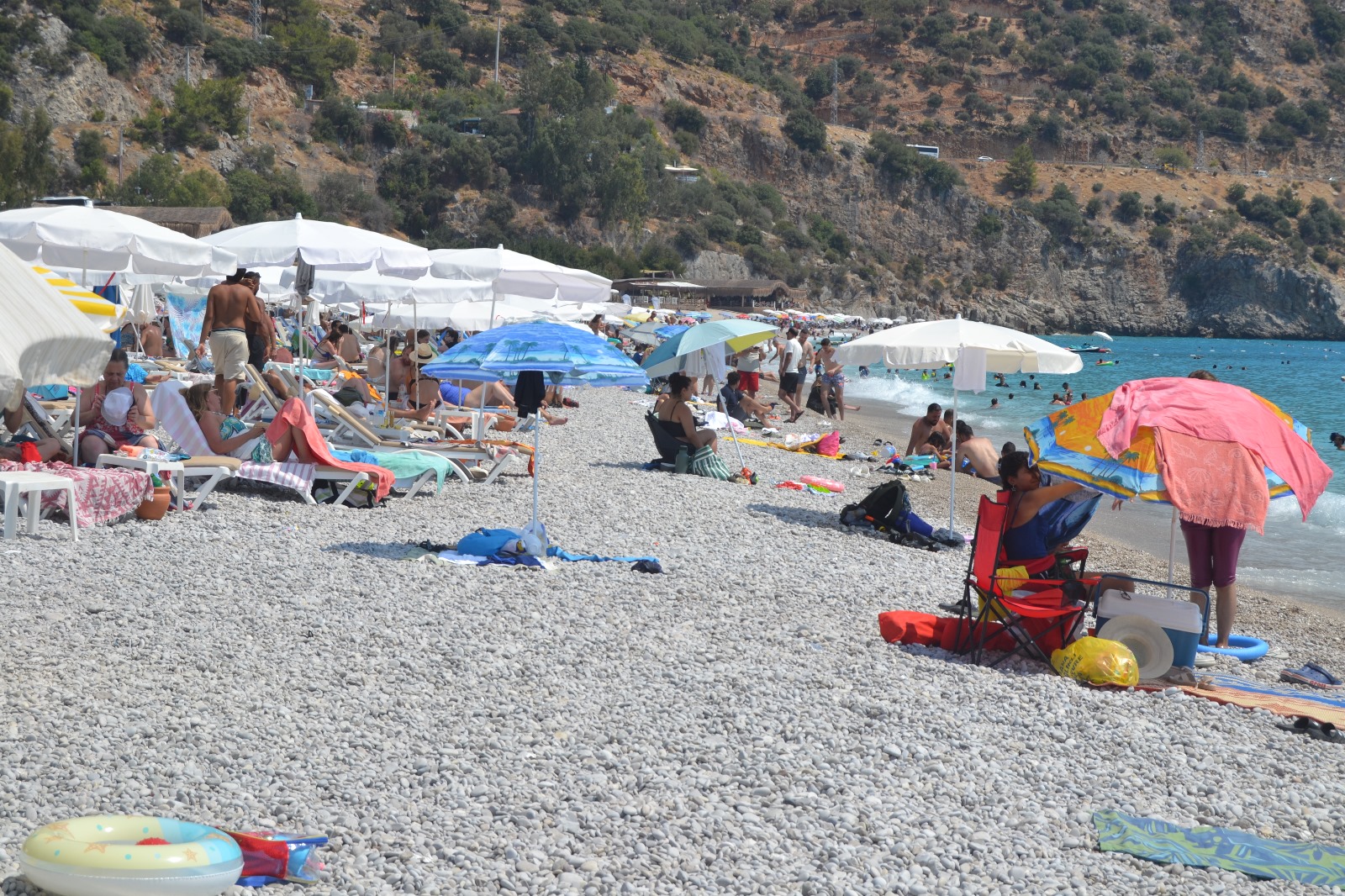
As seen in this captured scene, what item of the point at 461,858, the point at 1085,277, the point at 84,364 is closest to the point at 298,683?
the point at 461,858

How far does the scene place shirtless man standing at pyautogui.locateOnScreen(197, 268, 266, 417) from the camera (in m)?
10.4

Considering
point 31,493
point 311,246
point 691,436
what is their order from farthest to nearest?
1. point 691,436
2. point 311,246
3. point 31,493

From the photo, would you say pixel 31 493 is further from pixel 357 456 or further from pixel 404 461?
pixel 404 461

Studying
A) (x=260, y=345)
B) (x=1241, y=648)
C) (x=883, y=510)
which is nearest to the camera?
(x=1241, y=648)

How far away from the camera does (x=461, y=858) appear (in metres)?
3.23

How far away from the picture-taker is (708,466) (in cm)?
1133

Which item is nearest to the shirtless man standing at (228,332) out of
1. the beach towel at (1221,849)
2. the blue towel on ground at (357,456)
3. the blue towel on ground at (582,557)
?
the blue towel on ground at (357,456)

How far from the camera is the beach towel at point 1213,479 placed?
516 cm

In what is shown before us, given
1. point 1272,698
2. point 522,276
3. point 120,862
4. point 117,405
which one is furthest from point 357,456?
point 120,862

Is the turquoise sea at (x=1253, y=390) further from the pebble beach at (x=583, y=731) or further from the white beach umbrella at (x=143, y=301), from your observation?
the white beach umbrella at (x=143, y=301)

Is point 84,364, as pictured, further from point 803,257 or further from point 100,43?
point 803,257

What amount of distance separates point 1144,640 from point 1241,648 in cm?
129

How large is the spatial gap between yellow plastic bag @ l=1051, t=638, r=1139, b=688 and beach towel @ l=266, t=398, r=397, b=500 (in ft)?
15.7

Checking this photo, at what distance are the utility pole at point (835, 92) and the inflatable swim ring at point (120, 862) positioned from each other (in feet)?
353
